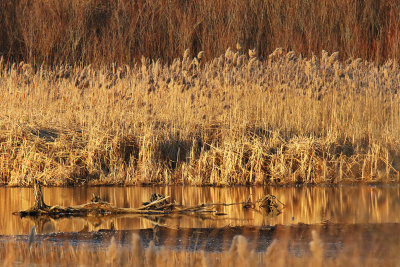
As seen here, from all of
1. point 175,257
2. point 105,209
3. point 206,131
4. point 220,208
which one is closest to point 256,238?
point 175,257

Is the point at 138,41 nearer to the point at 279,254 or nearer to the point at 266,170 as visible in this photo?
the point at 266,170

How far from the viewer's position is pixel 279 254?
5.12 metres

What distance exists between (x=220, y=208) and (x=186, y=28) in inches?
428

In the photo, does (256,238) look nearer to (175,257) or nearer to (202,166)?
(175,257)

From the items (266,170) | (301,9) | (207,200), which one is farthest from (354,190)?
(301,9)

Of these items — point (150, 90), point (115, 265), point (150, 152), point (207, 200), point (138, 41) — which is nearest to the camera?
point (115, 265)

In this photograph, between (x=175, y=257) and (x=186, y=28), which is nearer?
(x=175, y=257)

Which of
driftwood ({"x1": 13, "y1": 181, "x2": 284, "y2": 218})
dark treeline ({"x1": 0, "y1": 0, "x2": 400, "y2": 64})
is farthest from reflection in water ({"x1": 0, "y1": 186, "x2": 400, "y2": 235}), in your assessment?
dark treeline ({"x1": 0, "y1": 0, "x2": 400, "y2": 64})

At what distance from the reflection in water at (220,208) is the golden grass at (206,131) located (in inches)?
17.0

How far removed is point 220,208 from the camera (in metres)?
7.46

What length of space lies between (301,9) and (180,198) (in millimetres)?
11202

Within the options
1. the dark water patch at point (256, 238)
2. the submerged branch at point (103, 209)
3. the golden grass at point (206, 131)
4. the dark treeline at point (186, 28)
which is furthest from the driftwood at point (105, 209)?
the dark treeline at point (186, 28)

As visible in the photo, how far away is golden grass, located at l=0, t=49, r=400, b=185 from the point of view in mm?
9195

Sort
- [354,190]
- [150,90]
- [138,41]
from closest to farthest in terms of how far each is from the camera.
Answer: [354,190]
[150,90]
[138,41]
